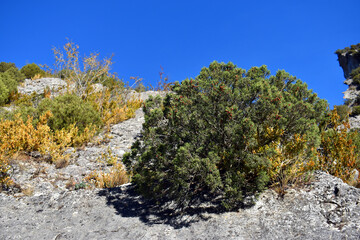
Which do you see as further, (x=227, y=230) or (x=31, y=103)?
(x=31, y=103)

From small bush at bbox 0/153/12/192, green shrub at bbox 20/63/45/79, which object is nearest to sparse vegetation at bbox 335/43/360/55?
green shrub at bbox 20/63/45/79

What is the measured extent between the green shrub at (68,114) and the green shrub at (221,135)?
4705mm

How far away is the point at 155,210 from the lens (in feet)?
15.5

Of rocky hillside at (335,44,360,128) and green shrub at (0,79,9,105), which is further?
rocky hillside at (335,44,360,128)

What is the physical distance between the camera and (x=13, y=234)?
4.05 meters

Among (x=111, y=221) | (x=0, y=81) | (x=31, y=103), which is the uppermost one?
(x=0, y=81)

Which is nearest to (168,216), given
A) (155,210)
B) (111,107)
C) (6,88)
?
(155,210)

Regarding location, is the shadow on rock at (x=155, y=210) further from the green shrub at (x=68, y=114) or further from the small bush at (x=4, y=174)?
the green shrub at (x=68, y=114)

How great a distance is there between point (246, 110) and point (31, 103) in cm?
1083

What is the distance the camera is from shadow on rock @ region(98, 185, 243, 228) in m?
4.22

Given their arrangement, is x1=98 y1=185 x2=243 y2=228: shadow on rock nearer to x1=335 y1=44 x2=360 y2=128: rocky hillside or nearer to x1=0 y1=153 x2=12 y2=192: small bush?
x1=0 y1=153 x2=12 y2=192: small bush

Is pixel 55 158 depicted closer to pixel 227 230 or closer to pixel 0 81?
pixel 227 230

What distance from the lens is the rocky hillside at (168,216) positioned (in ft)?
11.9

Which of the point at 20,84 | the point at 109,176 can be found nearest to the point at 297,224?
the point at 109,176
